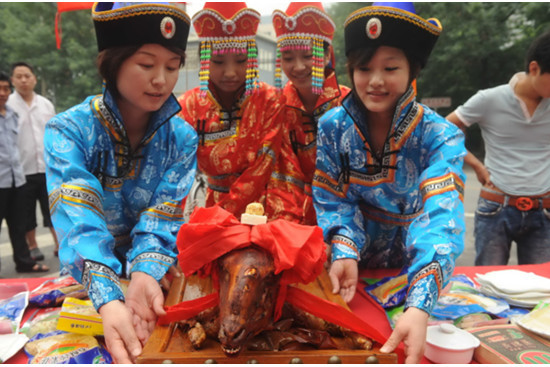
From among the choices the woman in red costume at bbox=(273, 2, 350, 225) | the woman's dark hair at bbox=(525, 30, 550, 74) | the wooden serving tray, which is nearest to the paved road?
the woman's dark hair at bbox=(525, 30, 550, 74)

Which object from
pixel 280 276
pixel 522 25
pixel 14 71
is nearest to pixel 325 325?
pixel 280 276

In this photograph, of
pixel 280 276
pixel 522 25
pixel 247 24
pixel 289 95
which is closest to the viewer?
pixel 280 276

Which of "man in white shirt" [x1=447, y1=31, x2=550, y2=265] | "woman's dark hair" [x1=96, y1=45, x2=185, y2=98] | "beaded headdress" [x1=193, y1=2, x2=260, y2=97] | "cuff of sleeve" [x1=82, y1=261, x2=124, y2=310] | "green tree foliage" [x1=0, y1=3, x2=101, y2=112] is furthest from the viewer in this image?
"green tree foliage" [x1=0, y1=3, x2=101, y2=112]

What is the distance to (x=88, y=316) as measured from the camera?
1.26 metres

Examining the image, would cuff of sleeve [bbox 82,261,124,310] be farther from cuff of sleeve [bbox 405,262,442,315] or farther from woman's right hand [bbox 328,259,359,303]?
cuff of sleeve [bbox 405,262,442,315]

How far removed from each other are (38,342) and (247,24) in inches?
68.9

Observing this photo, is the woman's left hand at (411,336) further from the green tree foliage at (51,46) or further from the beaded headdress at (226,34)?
the green tree foliage at (51,46)

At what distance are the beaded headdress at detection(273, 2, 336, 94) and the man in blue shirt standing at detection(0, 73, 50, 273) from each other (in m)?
2.97

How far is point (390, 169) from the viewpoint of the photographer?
160 centimetres

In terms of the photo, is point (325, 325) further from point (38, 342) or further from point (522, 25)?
point (522, 25)

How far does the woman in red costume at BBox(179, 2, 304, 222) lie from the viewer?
2.13 metres

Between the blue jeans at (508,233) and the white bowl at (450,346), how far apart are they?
60.1 inches

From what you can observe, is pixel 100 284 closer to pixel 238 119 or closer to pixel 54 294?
pixel 54 294

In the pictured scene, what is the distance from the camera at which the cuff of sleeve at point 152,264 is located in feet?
→ 4.48
